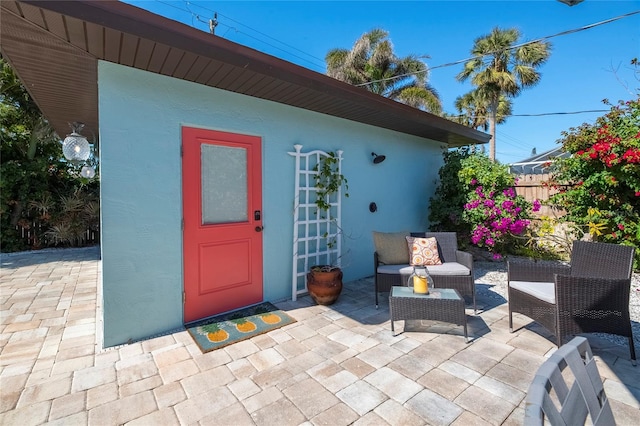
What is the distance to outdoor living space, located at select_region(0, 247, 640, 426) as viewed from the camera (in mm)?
1981

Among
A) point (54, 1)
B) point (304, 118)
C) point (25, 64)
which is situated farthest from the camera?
point (304, 118)

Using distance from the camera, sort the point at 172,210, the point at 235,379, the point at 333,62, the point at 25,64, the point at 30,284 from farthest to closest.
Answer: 1. the point at 333,62
2. the point at 30,284
3. the point at 172,210
4. the point at 25,64
5. the point at 235,379

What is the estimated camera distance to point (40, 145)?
789 cm

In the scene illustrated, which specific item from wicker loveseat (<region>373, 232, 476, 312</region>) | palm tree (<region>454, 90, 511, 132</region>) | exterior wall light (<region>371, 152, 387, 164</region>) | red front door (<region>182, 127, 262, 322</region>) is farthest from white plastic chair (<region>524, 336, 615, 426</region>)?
palm tree (<region>454, 90, 511, 132</region>)

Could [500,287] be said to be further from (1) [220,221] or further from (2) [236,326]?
(1) [220,221]

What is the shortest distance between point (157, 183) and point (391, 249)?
3095 mm

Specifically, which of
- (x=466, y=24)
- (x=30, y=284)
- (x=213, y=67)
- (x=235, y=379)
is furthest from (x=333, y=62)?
(x=235, y=379)

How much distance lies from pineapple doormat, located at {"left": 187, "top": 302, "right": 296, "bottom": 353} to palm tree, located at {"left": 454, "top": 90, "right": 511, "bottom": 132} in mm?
15037

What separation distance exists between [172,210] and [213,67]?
156 centimetres

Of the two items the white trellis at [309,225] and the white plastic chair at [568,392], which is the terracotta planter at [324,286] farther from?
the white plastic chair at [568,392]

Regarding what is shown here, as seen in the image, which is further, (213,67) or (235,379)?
(213,67)

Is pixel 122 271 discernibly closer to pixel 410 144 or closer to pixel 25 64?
pixel 25 64

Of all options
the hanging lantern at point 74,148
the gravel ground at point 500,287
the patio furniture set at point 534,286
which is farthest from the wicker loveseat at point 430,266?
the hanging lantern at point 74,148

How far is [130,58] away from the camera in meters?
2.71
